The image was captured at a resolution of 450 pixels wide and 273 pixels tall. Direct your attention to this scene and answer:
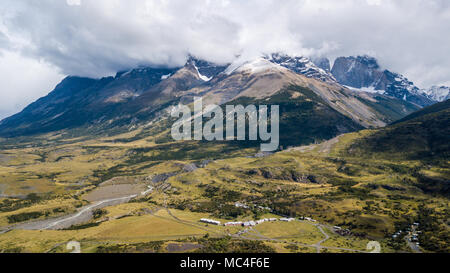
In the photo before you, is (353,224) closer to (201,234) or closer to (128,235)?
(201,234)
